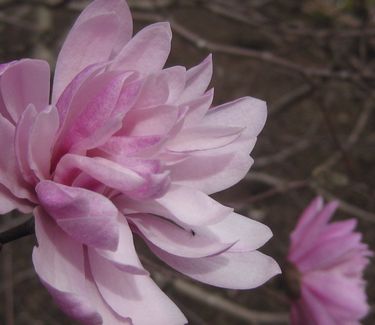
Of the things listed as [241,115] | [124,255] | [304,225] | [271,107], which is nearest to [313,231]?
[304,225]

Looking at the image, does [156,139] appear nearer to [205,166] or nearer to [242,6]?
[205,166]

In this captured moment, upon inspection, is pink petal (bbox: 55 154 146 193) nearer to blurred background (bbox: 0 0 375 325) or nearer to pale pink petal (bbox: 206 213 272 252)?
pale pink petal (bbox: 206 213 272 252)

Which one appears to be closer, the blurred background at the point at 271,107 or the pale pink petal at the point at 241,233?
the pale pink petal at the point at 241,233

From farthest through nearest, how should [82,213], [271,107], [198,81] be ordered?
1. [271,107]
2. [198,81]
3. [82,213]

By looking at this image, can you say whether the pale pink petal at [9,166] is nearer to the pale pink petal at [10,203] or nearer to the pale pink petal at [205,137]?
the pale pink petal at [10,203]

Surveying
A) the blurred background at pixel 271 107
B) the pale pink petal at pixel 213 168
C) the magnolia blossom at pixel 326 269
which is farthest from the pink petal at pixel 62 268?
the magnolia blossom at pixel 326 269

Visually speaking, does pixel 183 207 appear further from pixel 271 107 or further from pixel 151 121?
pixel 271 107

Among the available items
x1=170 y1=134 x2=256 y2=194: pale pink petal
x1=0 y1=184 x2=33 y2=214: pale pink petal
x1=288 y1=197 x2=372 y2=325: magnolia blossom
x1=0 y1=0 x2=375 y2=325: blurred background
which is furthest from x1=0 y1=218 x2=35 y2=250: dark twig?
x1=288 y1=197 x2=372 y2=325: magnolia blossom
